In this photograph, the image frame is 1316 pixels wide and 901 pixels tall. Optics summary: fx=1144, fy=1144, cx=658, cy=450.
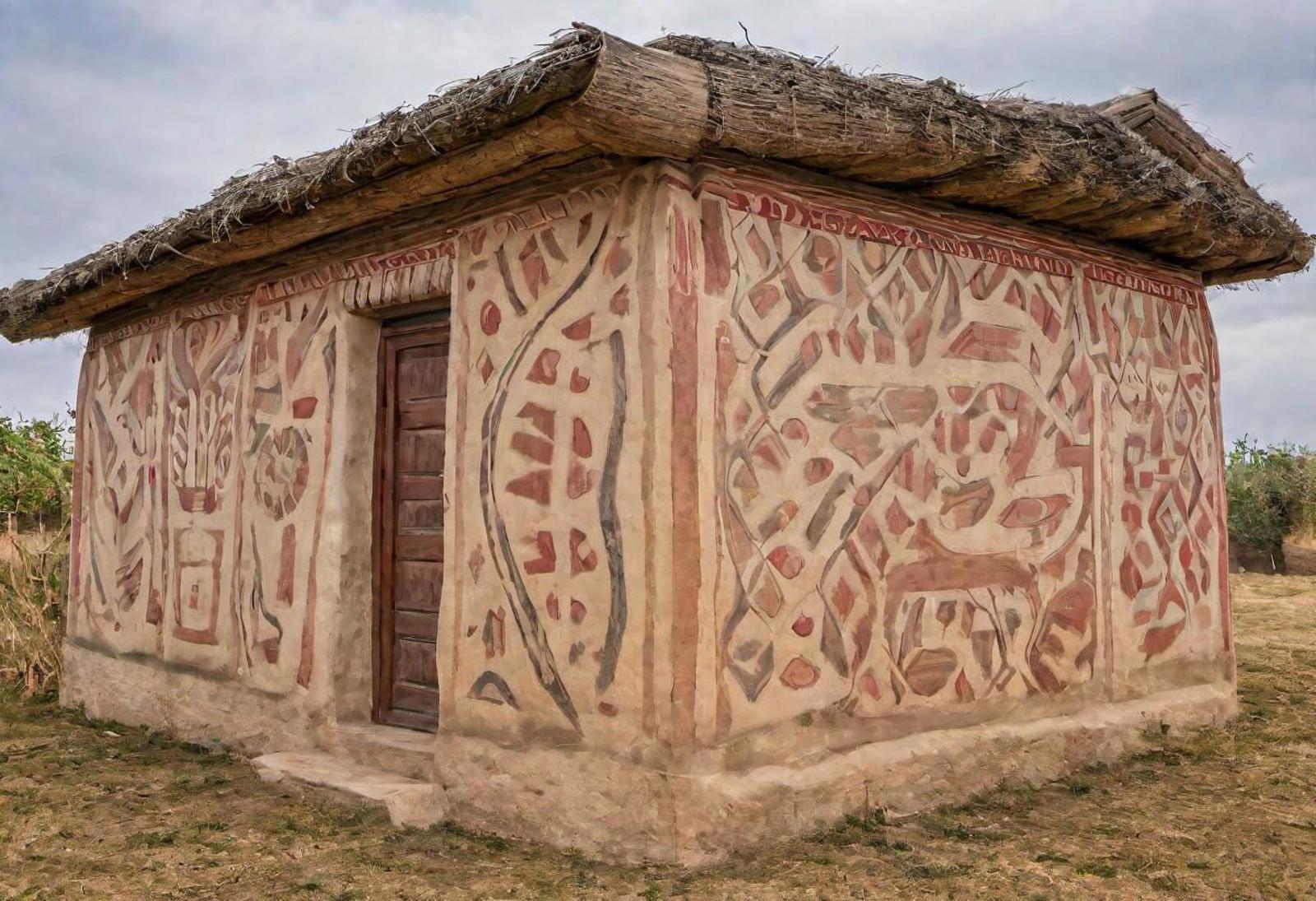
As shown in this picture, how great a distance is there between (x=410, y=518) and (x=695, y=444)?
164cm

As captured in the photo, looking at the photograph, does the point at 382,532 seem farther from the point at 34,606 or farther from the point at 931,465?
the point at 34,606

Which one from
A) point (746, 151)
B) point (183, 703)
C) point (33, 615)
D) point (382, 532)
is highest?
point (746, 151)

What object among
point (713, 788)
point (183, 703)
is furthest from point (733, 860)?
point (183, 703)

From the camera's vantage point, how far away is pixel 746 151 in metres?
3.43

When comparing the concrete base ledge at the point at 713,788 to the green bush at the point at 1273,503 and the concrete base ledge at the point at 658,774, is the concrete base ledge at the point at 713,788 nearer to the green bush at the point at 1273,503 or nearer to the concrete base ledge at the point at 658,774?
the concrete base ledge at the point at 658,774

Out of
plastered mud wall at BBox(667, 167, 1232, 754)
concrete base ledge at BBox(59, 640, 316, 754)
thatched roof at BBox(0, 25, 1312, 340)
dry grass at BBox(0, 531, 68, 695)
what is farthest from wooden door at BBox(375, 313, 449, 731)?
dry grass at BBox(0, 531, 68, 695)

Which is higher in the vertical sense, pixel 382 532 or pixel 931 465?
pixel 931 465

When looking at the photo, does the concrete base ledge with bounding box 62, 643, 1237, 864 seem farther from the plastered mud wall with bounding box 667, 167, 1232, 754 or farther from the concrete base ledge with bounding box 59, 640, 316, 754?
the plastered mud wall with bounding box 667, 167, 1232, 754

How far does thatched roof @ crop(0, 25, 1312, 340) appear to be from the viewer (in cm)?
314

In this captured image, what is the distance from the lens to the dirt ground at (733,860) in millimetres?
3264

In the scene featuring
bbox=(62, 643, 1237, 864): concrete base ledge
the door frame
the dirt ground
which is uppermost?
the door frame

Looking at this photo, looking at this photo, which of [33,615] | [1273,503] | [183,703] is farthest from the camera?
[1273,503]

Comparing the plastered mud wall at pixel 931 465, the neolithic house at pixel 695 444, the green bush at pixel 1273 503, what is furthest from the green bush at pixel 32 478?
the green bush at pixel 1273 503

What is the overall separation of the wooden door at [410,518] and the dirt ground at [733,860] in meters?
0.58
